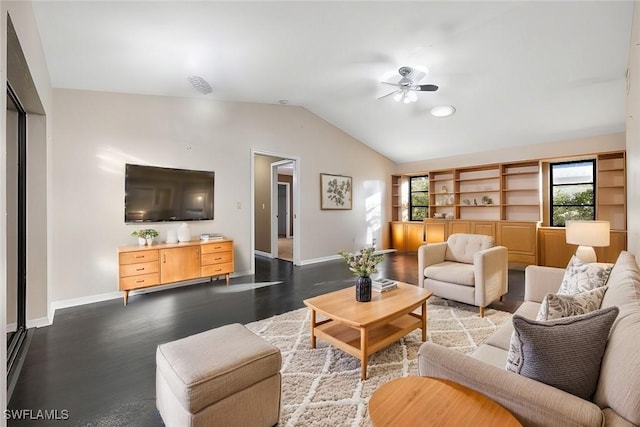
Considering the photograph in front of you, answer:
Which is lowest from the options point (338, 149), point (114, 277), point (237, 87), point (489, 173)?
point (114, 277)

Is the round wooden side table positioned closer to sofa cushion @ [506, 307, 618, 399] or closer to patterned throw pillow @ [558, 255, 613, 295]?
sofa cushion @ [506, 307, 618, 399]

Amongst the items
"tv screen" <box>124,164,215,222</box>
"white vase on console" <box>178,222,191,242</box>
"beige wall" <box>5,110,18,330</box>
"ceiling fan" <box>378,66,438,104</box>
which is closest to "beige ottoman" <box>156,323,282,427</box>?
"beige wall" <box>5,110,18,330</box>

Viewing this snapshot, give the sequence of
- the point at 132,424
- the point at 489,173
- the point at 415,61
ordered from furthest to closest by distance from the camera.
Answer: the point at 489,173, the point at 415,61, the point at 132,424

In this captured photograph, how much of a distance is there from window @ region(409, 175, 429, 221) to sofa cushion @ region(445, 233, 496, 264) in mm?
3764

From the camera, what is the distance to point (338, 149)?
254 inches

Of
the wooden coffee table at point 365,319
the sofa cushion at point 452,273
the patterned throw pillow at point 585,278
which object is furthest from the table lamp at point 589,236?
the wooden coffee table at point 365,319

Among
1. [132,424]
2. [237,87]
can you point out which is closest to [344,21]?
[237,87]

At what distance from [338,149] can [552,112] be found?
3.70 metres

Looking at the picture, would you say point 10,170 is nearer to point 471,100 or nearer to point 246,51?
point 246,51

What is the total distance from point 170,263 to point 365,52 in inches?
140

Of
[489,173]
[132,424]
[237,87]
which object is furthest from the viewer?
[489,173]

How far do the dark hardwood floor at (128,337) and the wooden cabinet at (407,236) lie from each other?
241 centimetres

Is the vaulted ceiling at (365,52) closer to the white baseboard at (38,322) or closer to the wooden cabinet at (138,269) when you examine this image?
the wooden cabinet at (138,269)

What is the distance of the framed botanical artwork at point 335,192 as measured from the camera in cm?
616
